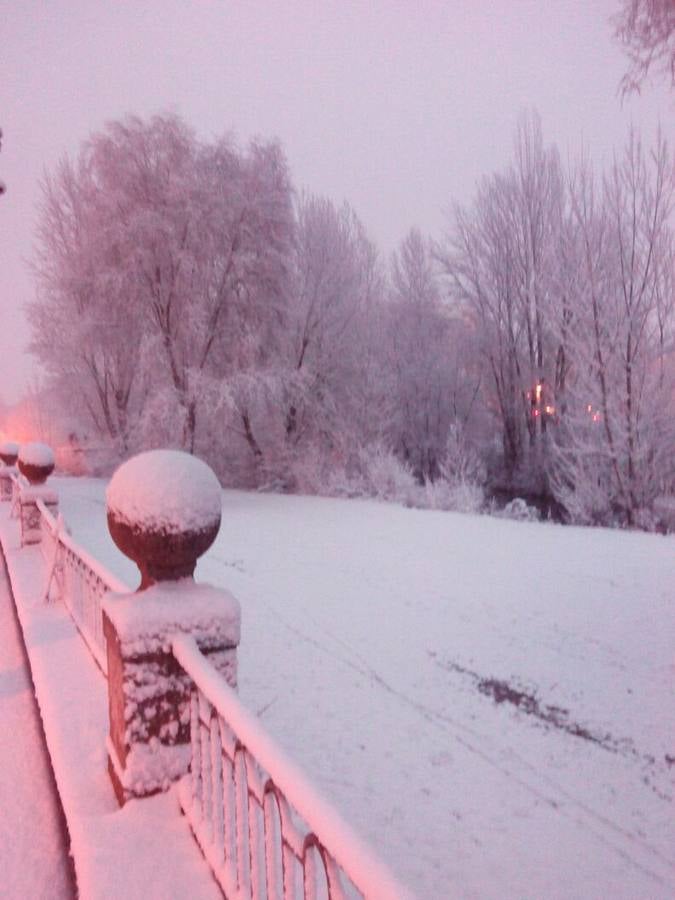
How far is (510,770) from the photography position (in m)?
4.74

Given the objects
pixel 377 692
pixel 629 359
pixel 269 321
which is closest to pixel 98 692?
pixel 377 692

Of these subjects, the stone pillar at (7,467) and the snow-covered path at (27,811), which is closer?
the snow-covered path at (27,811)

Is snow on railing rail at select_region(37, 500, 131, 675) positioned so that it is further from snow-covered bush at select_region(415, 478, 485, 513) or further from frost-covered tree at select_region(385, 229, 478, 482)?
frost-covered tree at select_region(385, 229, 478, 482)

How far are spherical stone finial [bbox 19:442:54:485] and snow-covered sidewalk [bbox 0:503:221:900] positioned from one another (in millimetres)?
4545

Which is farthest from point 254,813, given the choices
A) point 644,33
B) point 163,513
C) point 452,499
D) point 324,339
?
point 324,339

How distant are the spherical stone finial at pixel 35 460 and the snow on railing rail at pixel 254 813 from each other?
23.4ft

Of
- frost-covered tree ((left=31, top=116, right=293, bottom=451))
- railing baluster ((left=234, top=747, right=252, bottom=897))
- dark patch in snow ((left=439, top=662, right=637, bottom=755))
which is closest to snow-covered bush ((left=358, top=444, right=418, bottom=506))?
frost-covered tree ((left=31, top=116, right=293, bottom=451))

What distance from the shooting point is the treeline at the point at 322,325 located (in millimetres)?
15305

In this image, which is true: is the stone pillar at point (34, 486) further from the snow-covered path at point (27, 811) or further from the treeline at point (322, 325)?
the treeline at point (322, 325)

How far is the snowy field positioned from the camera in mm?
3889

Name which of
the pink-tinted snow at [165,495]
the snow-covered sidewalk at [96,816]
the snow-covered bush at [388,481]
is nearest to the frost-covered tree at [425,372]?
the snow-covered bush at [388,481]

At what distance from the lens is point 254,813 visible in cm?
217

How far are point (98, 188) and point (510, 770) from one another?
66.3 feet

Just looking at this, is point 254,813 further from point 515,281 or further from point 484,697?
point 515,281
